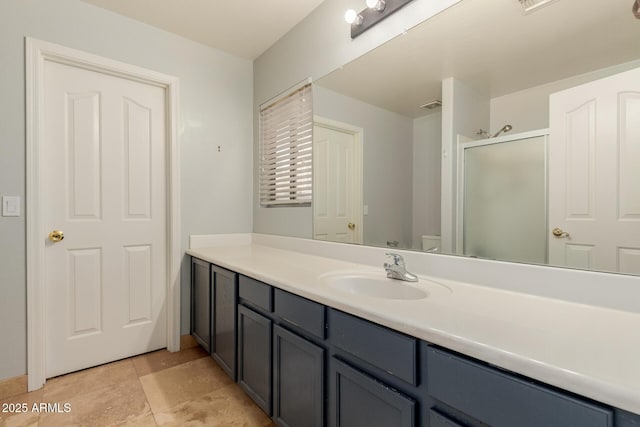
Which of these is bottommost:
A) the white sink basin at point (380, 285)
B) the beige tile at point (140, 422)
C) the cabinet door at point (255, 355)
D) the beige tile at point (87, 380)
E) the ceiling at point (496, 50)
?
the beige tile at point (87, 380)

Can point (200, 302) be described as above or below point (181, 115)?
below

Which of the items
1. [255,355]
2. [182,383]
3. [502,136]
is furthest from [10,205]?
[502,136]

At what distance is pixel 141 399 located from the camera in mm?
1674

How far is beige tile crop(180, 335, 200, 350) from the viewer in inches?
90.7

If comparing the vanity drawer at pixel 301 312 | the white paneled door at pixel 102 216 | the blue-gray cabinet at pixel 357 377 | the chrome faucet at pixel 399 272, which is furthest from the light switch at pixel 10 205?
the chrome faucet at pixel 399 272

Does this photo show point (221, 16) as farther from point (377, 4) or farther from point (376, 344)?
point (376, 344)

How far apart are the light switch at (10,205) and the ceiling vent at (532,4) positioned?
2639mm

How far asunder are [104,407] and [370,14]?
2.54m

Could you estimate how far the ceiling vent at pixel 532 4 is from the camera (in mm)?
1047

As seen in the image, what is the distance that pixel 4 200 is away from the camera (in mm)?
1672

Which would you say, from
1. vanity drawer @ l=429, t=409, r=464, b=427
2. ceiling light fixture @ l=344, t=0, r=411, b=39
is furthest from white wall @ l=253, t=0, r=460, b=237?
vanity drawer @ l=429, t=409, r=464, b=427

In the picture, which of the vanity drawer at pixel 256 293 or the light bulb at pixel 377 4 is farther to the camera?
the light bulb at pixel 377 4

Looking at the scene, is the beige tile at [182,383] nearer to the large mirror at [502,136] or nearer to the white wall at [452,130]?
the large mirror at [502,136]

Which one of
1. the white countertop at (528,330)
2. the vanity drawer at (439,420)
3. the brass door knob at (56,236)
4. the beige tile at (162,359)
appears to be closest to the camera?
the white countertop at (528,330)
